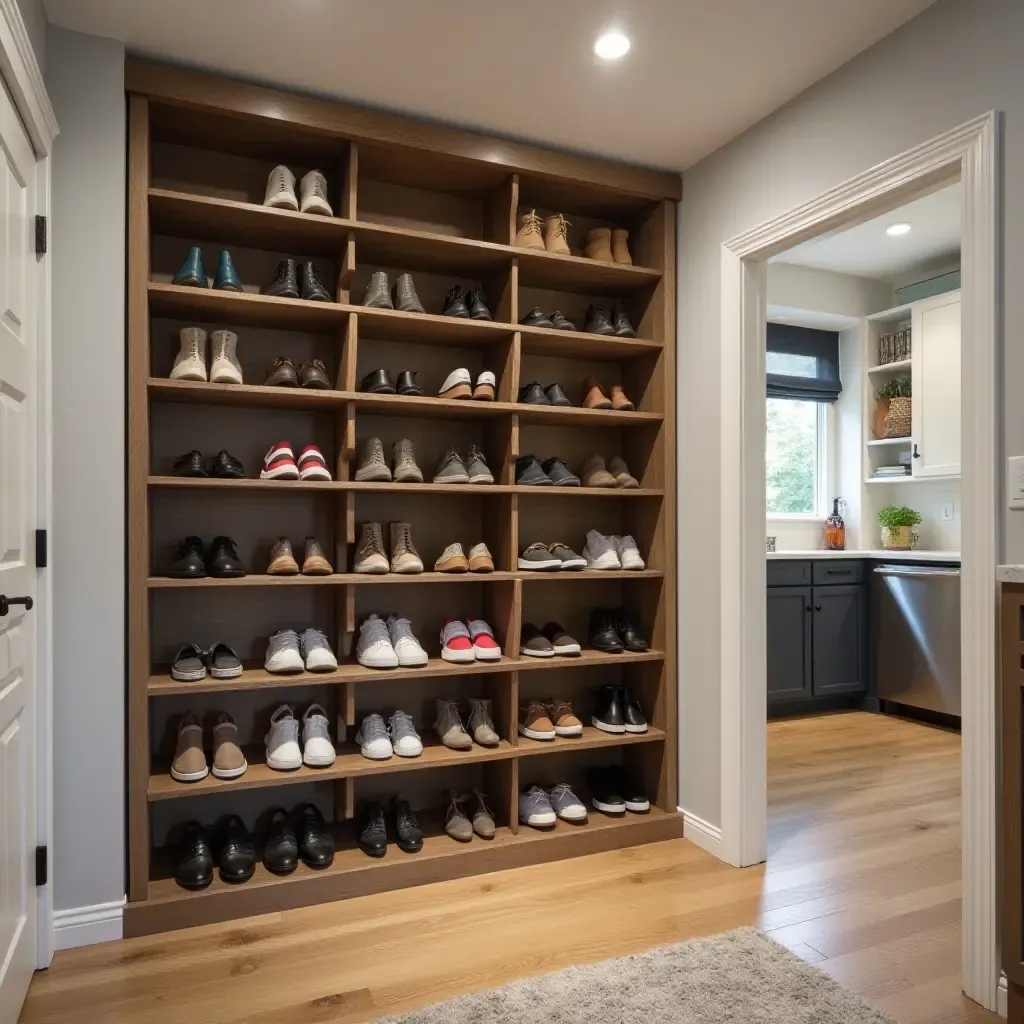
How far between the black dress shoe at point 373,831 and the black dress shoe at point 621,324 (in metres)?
1.83

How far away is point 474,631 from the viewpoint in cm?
258

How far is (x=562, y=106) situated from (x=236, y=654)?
2.02m

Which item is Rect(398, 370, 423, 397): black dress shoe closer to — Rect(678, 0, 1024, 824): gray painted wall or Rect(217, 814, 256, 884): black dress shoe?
Rect(678, 0, 1024, 824): gray painted wall

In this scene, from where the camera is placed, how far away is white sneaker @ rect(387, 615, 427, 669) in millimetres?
2414

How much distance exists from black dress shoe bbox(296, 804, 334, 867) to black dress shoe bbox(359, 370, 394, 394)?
4.46ft

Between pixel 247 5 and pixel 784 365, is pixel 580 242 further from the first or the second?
pixel 784 365

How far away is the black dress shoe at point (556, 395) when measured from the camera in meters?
2.70

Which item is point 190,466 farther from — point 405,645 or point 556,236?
point 556,236

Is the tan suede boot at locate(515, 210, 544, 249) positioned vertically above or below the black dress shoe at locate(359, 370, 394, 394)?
above

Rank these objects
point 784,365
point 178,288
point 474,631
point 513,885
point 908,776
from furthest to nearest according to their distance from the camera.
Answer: point 784,365 → point 908,776 → point 474,631 → point 513,885 → point 178,288

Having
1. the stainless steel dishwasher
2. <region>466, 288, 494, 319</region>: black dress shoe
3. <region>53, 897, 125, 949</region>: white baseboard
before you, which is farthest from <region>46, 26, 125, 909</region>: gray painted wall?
the stainless steel dishwasher

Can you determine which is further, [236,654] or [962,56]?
[236,654]

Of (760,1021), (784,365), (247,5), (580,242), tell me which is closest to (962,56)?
(580,242)

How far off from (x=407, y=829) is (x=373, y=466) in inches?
45.1
